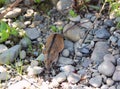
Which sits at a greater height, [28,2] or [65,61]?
[28,2]

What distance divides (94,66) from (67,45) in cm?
31

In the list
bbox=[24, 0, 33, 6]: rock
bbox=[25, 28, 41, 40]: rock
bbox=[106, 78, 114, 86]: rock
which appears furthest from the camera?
bbox=[24, 0, 33, 6]: rock

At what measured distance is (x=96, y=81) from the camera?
2.44 metres

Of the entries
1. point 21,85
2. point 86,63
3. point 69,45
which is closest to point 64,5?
point 69,45

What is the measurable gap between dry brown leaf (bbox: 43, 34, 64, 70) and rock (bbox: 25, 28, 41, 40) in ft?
0.59

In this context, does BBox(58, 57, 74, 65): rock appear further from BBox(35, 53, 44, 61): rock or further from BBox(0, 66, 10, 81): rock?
BBox(0, 66, 10, 81): rock

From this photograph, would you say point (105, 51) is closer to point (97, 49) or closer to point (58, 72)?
point (97, 49)

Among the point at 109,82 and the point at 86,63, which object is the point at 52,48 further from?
the point at 109,82

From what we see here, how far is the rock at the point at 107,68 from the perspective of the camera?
2.44 m

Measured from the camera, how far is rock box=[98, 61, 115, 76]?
244cm

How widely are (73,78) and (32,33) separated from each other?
629mm

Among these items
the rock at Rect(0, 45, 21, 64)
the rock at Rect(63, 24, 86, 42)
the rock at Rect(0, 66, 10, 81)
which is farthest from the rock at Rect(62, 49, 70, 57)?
the rock at Rect(0, 66, 10, 81)

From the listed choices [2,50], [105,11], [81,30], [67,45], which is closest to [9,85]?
[2,50]

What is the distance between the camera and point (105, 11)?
9.53 feet
